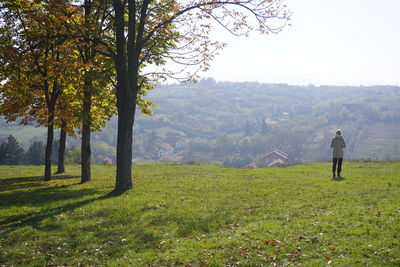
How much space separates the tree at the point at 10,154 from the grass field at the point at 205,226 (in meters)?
82.1

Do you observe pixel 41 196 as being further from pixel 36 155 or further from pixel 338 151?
pixel 36 155

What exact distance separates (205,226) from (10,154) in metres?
98.4

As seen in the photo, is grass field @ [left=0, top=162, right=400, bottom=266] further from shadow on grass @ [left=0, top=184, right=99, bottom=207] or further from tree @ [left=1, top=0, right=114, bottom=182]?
tree @ [left=1, top=0, right=114, bottom=182]

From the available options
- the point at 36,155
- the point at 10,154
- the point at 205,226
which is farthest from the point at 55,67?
A: the point at 36,155

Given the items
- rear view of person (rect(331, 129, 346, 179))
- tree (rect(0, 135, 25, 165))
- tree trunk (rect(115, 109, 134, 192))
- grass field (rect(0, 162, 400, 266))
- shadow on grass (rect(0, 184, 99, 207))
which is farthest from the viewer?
tree (rect(0, 135, 25, 165))

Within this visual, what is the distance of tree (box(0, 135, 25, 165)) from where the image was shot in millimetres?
94444

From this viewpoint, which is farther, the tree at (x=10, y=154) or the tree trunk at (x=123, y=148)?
the tree at (x=10, y=154)

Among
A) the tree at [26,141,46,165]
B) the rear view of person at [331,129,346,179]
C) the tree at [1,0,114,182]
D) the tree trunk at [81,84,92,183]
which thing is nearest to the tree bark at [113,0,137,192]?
the tree at [1,0,114,182]

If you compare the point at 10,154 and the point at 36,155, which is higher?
the point at 10,154

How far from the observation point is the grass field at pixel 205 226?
1126cm

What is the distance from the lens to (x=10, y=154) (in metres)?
97.9

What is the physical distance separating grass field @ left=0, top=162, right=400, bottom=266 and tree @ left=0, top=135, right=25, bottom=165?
8207 cm

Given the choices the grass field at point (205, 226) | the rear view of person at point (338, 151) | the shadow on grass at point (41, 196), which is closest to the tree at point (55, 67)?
the shadow on grass at point (41, 196)

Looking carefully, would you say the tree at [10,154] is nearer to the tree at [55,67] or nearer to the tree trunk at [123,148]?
the tree at [55,67]
